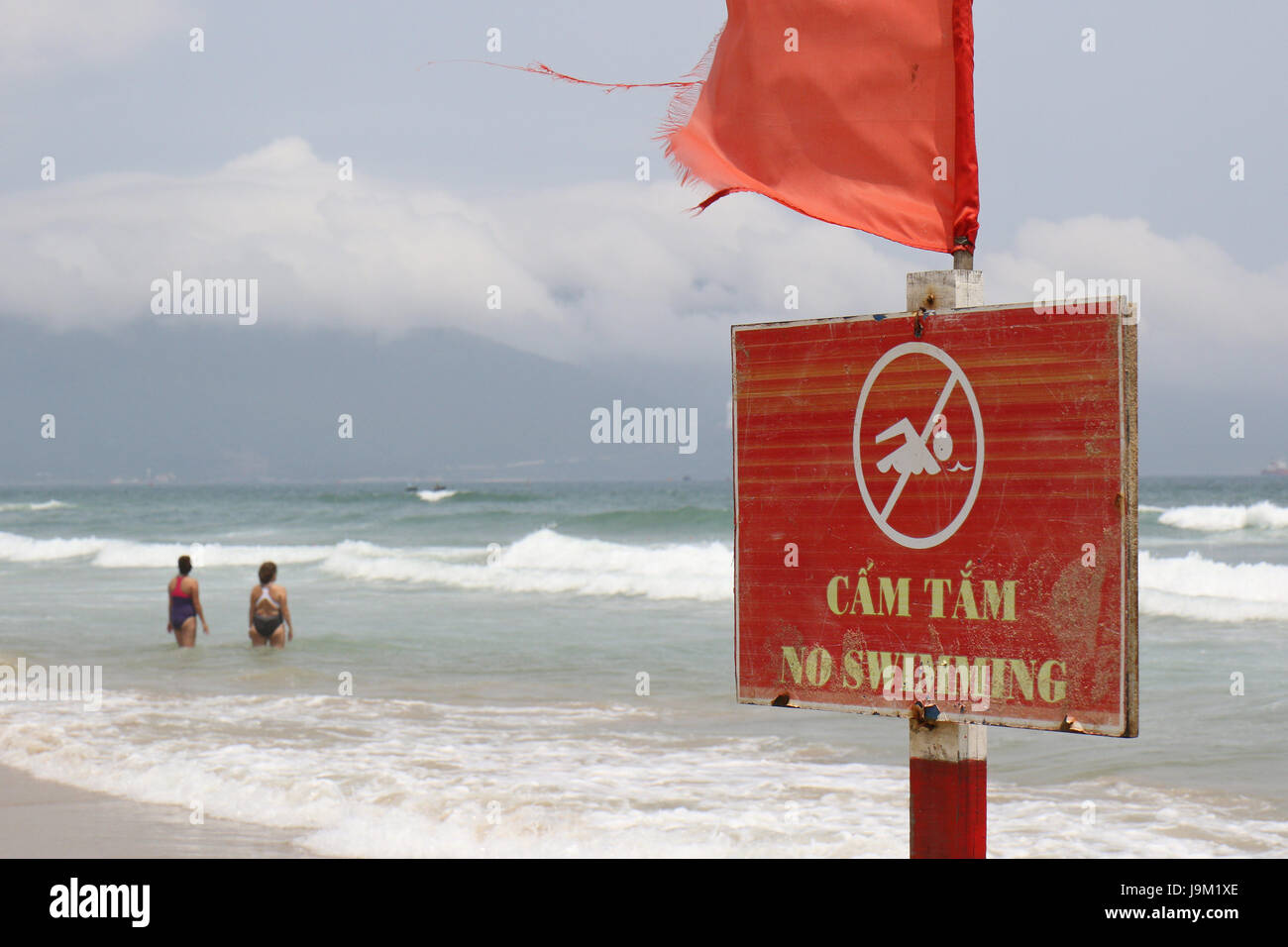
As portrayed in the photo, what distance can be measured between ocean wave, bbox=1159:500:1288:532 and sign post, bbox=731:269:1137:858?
142ft

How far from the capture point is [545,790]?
7.40 meters

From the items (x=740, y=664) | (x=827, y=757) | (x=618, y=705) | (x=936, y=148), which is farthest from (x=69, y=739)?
(x=936, y=148)

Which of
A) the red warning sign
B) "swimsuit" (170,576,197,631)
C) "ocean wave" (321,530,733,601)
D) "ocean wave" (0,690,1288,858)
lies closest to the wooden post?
the red warning sign

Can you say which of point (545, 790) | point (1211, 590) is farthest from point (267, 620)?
point (1211, 590)

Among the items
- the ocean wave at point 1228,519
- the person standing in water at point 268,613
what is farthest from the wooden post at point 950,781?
the ocean wave at point 1228,519

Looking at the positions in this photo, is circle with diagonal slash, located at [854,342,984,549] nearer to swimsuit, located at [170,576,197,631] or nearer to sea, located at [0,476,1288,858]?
sea, located at [0,476,1288,858]

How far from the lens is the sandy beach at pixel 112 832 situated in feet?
20.0

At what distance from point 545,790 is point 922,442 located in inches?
211

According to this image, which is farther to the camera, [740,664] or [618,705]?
[618,705]

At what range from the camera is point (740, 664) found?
2891 mm

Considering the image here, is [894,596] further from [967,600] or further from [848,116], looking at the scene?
[848,116]

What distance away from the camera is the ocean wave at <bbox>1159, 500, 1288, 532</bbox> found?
42500mm
